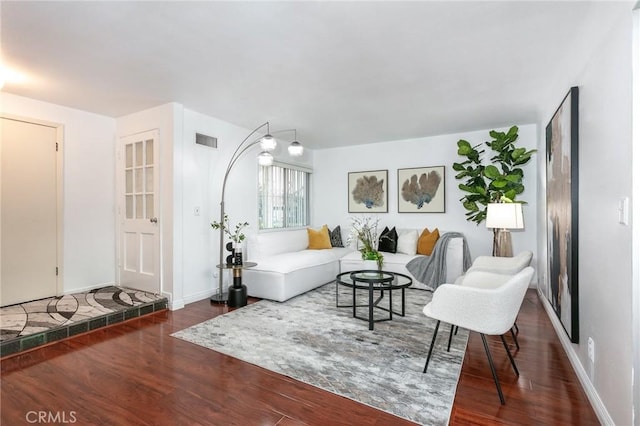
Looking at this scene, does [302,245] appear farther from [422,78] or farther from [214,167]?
[422,78]

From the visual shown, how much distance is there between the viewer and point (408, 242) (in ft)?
16.8

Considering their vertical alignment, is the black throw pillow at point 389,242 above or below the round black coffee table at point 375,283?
above

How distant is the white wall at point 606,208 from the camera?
150 centimetres

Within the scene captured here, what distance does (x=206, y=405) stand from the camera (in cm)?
193

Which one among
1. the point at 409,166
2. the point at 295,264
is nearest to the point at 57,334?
the point at 295,264

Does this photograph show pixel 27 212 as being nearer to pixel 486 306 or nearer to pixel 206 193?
pixel 206 193

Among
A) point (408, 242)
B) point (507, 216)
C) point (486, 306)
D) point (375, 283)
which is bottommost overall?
point (375, 283)

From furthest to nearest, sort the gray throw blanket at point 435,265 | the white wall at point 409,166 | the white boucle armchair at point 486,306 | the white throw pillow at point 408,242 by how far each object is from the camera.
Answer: the white throw pillow at point 408,242 → the white wall at point 409,166 → the gray throw blanket at point 435,265 → the white boucle armchair at point 486,306

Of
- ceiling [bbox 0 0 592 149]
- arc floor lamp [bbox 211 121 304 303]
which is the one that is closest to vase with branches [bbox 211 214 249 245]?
arc floor lamp [bbox 211 121 304 303]

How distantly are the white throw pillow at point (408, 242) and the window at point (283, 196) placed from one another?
2.11 m

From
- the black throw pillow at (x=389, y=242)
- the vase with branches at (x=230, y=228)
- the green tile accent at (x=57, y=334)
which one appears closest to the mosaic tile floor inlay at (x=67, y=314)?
the green tile accent at (x=57, y=334)

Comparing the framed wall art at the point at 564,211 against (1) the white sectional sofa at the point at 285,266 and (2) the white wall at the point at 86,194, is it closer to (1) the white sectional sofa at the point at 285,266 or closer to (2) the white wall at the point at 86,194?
(1) the white sectional sofa at the point at 285,266

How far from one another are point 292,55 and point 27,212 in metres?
3.58

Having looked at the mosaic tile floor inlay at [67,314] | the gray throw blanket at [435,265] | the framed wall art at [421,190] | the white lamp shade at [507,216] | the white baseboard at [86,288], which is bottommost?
the mosaic tile floor inlay at [67,314]
